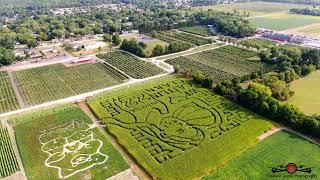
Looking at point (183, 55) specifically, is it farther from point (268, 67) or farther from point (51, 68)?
point (51, 68)

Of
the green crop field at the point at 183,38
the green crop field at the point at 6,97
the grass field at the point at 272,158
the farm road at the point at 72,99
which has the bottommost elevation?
the grass field at the point at 272,158

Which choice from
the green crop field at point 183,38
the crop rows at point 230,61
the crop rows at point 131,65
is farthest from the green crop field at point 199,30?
the crop rows at point 131,65

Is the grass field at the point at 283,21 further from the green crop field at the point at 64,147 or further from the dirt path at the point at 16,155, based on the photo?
the dirt path at the point at 16,155

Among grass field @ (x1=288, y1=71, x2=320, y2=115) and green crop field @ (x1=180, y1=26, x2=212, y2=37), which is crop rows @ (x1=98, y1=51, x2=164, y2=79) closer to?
grass field @ (x1=288, y1=71, x2=320, y2=115)

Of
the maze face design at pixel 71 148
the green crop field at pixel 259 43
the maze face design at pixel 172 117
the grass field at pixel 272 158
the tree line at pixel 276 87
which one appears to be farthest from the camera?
the green crop field at pixel 259 43

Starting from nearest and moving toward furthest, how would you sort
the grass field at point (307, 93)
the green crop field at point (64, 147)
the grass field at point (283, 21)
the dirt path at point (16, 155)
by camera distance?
the dirt path at point (16, 155) < the green crop field at point (64, 147) < the grass field at point (307, 93) < the grass field at point (283, 21)
